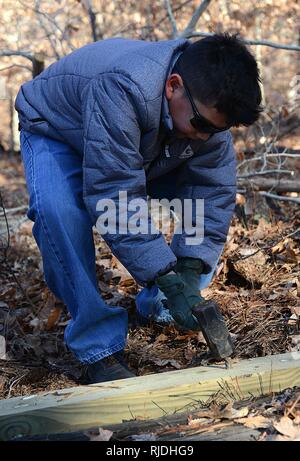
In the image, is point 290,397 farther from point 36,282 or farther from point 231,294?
point 36,282

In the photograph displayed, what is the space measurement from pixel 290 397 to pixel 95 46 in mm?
1864

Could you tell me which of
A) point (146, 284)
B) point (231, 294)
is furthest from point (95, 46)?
point (231, 294)

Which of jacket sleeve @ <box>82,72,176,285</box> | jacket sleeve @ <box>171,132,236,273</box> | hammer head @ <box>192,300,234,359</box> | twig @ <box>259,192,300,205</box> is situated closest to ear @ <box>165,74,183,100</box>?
jacket sleeve @ <box>82,72,176,285</box>

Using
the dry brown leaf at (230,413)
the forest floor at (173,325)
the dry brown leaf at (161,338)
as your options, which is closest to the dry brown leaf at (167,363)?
the forest floor at (173,325)

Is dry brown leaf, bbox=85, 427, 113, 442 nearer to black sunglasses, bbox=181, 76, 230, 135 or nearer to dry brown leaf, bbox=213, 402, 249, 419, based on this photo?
dry brown leaf, bbox=213, 402, 249, 419

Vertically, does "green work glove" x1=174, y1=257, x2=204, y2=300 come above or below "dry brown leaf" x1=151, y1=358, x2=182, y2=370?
above

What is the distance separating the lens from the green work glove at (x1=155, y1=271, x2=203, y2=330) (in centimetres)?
295

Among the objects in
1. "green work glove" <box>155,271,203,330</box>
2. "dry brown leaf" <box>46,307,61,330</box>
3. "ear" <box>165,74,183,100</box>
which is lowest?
"dry brown leaf" <box>46,307,61,330</box>

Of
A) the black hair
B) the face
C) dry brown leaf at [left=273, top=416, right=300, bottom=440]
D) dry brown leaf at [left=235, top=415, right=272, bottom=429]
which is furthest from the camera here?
the face

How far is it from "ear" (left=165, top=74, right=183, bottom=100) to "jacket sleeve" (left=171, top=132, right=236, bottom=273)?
1.74ft

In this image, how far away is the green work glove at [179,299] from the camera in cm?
295

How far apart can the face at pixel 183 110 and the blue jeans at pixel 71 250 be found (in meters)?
0.57

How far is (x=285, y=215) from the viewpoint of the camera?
5383 millimetres

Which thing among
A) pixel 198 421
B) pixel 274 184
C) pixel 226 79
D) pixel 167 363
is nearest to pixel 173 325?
pixel 167 363
